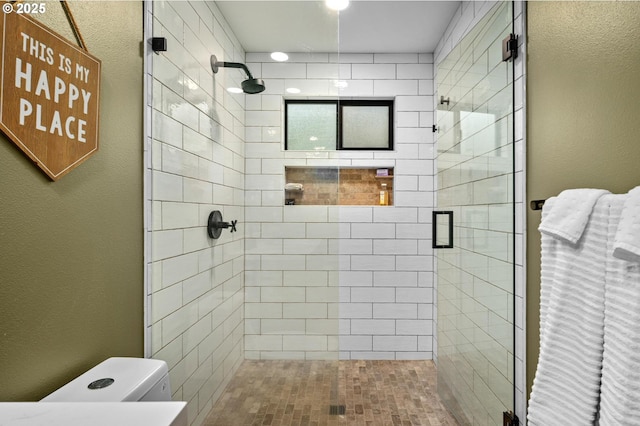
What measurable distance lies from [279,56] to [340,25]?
100cm

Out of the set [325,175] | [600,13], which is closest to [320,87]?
[325,175]

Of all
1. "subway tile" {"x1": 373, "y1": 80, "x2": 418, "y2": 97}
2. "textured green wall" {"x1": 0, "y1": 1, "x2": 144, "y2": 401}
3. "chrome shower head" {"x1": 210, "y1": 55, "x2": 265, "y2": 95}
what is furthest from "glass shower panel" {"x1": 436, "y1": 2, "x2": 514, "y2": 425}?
"textured green wall" {"x1": 0, "y1": 1, "x2": 144, "y2": 401}

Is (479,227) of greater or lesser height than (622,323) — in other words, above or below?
A: above

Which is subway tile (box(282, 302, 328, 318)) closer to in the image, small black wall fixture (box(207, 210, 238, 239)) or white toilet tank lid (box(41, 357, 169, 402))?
small black wall fixture (box(207, 210, 238, 239))

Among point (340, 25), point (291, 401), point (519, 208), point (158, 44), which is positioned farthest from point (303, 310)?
point (340, 25)

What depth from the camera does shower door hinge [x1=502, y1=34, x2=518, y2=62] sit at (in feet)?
4.84

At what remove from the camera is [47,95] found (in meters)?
0.91

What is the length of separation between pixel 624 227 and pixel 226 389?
168 cm

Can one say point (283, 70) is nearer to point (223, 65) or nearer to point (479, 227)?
point (223, 65)

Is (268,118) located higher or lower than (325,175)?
higher

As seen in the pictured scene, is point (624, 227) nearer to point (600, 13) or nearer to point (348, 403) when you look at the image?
point (600, 13)

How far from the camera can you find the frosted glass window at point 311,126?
5.28ft

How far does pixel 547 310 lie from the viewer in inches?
39.2

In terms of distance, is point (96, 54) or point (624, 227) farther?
point (96, 54)
